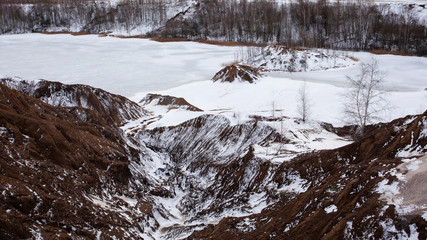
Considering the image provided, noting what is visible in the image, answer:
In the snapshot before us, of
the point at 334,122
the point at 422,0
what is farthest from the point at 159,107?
the point at 422,0

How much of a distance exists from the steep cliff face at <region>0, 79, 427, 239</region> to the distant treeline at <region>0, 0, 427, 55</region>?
66.9 metres

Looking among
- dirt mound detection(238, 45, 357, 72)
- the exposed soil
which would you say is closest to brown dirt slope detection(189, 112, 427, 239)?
the exposed soil

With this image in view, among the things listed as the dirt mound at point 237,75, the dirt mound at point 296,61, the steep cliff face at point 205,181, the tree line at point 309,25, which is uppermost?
the tree line at point 309,25

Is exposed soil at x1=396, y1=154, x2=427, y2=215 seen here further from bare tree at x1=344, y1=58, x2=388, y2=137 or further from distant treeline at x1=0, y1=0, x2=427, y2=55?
distant treeline at x1=0, y1=0, x2=427, y2=55

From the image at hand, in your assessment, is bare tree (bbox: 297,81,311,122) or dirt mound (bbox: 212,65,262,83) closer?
bare tree (bbox: 297,81,311,122)

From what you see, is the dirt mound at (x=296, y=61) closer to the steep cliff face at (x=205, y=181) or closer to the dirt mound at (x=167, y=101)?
the dirt mound at (x=167, y=101)

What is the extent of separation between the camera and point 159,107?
42.8m

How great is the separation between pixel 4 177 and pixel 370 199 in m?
12.0

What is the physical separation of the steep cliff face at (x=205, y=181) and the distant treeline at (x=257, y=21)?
66.9 metres

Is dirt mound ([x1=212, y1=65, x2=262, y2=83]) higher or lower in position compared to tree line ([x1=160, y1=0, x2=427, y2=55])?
lower

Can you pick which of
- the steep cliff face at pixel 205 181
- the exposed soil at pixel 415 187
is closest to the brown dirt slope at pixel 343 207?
the steep cliff face at pixel 205 181

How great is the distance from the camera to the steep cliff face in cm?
933

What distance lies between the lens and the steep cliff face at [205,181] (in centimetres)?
933

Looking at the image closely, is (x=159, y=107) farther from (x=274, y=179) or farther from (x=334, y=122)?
(x=274, y=179)
